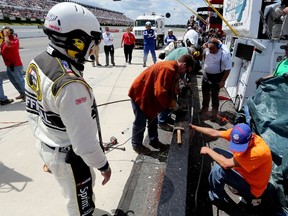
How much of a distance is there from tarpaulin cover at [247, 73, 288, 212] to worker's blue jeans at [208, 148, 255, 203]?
482 mm

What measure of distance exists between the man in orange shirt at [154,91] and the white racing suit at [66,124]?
1658 millimetres

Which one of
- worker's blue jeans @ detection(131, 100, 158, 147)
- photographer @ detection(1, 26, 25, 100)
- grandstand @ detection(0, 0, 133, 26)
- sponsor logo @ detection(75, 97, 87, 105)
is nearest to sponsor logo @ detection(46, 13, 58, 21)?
sponsor logo @ detection(75, 97, 87, 105)

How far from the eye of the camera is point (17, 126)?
4.98 m

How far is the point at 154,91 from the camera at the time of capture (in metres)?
3.60

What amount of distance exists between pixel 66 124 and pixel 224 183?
2.12m

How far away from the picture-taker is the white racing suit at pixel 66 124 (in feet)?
5.34

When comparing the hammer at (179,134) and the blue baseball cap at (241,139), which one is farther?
the hammer at (179,134)

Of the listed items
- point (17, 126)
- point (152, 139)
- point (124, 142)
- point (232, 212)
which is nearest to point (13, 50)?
point (17, 126)

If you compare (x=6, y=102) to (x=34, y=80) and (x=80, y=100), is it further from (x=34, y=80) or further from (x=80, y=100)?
(x=80, y=100)

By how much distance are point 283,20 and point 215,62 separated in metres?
1.49

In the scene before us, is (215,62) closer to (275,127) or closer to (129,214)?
(275,127)

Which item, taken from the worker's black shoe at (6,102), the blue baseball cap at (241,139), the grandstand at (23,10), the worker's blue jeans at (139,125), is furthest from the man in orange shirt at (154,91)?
the grandstand at (23,10)

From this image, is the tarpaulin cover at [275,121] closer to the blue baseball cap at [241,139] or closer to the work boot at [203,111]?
the blue baseball cap at [241,139]

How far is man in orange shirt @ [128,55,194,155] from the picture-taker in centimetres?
348
